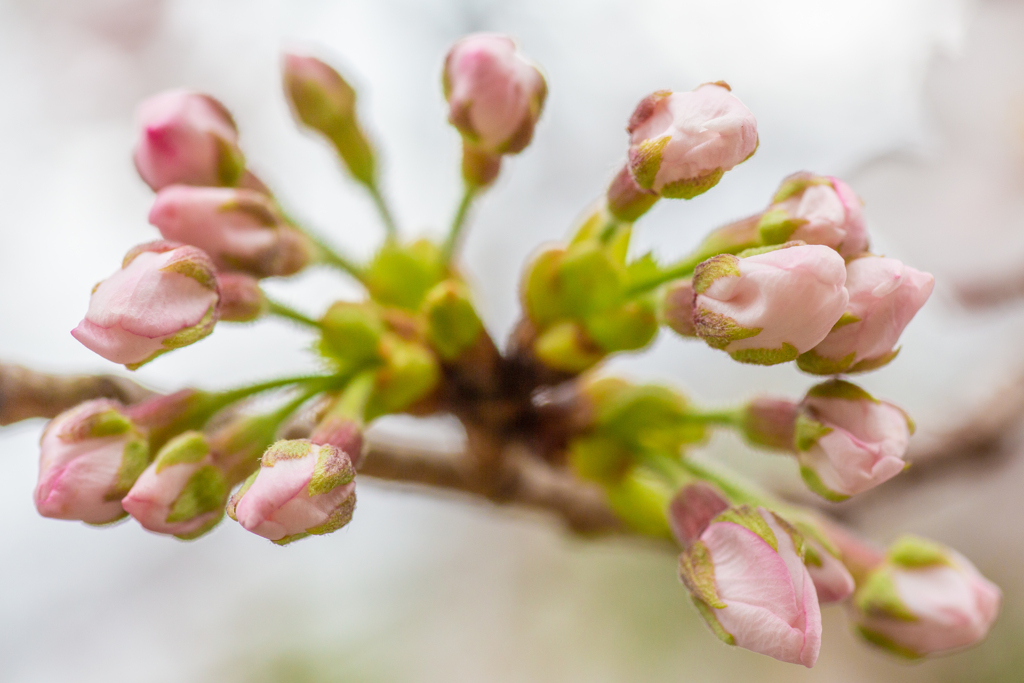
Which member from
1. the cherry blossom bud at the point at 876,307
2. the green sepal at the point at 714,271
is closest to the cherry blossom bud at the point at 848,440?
the cherry blossom bud at the point at 876,307

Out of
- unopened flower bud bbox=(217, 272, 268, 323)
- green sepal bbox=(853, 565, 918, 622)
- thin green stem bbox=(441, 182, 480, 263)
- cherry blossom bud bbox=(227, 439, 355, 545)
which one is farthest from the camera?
thin green stem bbox=(441, 182, 480, 263)

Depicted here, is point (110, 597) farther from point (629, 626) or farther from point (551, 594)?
point (629, 626)

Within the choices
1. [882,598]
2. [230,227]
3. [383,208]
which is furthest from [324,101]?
[882,598]

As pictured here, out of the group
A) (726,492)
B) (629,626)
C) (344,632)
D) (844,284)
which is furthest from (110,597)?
(844,284)

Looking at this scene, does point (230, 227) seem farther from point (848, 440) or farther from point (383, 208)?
point (848, 440)

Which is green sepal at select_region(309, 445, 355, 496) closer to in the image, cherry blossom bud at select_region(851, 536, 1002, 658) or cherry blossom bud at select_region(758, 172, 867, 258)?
cherry blossom bud at select_region(758, 172, 867, 258)

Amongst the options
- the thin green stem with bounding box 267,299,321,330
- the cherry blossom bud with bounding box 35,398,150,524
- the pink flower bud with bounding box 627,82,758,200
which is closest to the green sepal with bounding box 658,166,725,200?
the pink flower bud with bounding box 627,82,758,200
